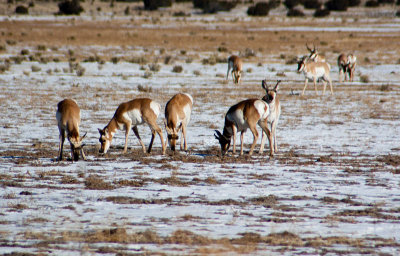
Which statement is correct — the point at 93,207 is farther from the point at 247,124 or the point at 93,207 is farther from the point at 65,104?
the point at 247,124

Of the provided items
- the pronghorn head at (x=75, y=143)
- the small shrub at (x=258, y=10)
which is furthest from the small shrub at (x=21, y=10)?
the pronghorn head at (x=75, y=143)

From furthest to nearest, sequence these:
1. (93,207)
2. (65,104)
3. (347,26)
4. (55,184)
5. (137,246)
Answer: (347,26) → (65,104) → (55,184) → (93,207) → (137,246)

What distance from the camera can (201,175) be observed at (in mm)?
11312

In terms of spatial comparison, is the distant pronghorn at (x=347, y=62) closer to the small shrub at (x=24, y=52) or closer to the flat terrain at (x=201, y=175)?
the flat terrain at (x=201, y=175)

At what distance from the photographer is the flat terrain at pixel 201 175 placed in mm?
7422

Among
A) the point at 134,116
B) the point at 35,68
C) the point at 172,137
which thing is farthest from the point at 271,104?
the point at 35,68

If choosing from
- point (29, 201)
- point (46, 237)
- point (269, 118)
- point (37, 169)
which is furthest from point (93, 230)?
point (269, 118)

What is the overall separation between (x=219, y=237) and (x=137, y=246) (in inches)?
39.2

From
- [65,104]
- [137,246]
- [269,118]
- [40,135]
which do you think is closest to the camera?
Answer: [137,246]

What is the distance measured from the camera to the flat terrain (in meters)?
7.42

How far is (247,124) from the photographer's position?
13.1 metres

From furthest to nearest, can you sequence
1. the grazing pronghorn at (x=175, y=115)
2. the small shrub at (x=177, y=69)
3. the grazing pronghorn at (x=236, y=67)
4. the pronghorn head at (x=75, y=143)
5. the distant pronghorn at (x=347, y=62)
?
the small shrub at (x=177, y=69)
the distant pronghorn at (x=347, y=62)
the grazing pronghorn at (x=236, y=67)
the grazing pronghorn at (x=175, y=115)
the pronghorn head at (x=75, y=143)

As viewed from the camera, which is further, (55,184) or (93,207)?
(55,184)

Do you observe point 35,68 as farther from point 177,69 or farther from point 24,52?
point 24,52
